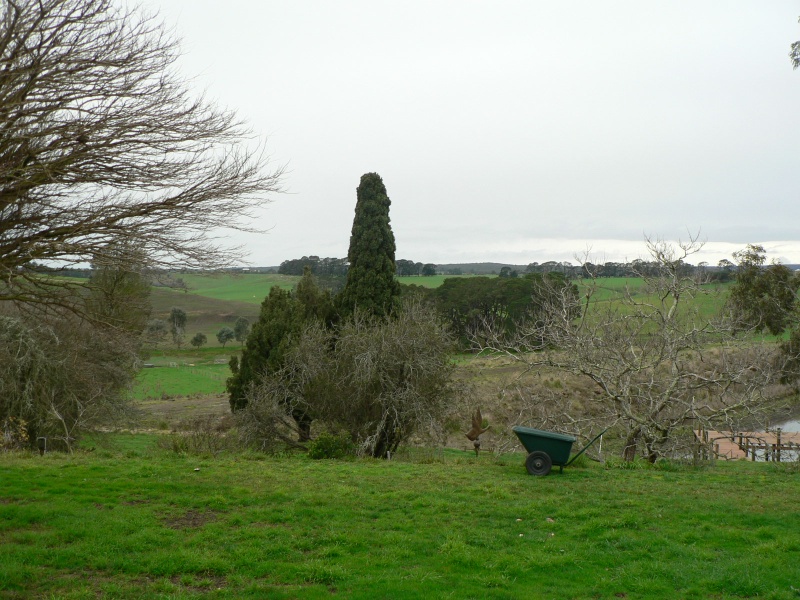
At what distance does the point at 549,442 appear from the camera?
1098 centimetres

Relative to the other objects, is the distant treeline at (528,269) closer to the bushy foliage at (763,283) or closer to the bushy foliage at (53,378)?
the bushy foliage at (763,283)

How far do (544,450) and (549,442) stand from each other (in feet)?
0.71

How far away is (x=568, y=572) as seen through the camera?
6.46m

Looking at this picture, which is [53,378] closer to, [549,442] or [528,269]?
[549,442]

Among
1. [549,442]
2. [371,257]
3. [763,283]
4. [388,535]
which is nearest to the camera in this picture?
[388,535]

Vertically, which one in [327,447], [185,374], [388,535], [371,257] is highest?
[371,257]

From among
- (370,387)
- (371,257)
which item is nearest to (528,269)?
(371,257)

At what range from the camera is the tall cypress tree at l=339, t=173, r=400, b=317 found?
24.0 meters

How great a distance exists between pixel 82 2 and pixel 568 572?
8.25 metres

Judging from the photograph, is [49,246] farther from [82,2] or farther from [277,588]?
[277,588]

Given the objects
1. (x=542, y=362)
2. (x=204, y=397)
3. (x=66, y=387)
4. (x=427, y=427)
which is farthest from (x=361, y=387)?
(x=204, y=397)

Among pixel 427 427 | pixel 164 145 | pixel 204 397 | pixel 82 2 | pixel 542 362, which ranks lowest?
pixel 204 397

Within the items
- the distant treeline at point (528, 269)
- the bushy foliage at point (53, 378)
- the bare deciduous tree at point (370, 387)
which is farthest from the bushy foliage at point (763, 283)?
the bushy foliage at point (53, 378)

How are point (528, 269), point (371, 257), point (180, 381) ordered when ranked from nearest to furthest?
point (371, 257) → point (180, 381) → point (528, 269)
